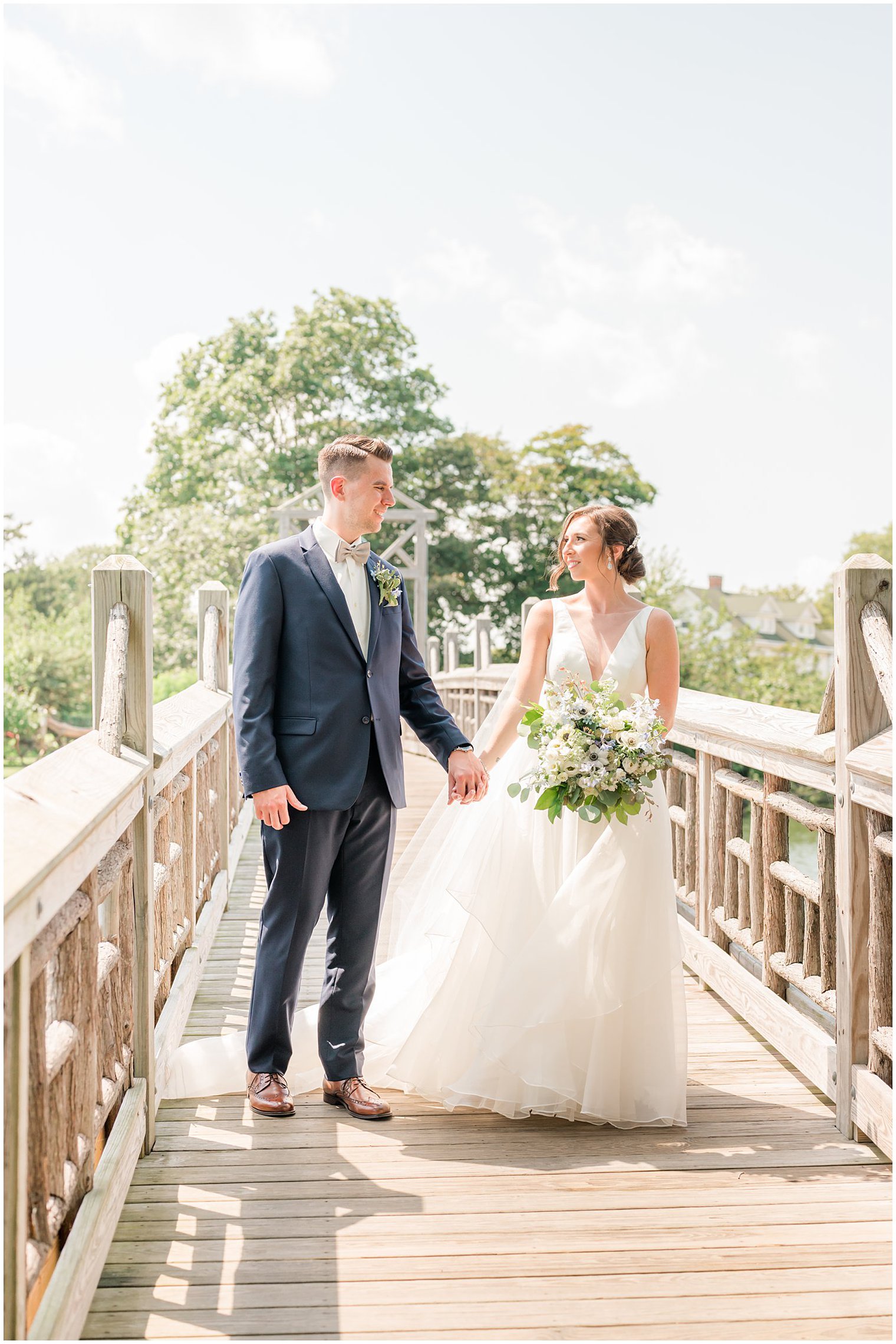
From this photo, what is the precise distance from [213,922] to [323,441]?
25.3 metres

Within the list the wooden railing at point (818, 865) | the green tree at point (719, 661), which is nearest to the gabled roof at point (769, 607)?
the green tree at point (719, 661)

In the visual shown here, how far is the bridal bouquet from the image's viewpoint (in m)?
3.20

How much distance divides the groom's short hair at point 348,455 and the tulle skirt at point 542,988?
1.10 m

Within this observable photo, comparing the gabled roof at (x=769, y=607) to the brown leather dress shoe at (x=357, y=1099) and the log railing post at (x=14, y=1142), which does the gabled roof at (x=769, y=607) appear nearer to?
the brown leather dress shoe at (x=357, y=1099)

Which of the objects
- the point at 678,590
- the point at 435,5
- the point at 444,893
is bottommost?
the point at 444,893

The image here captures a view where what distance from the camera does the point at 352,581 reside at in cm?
328

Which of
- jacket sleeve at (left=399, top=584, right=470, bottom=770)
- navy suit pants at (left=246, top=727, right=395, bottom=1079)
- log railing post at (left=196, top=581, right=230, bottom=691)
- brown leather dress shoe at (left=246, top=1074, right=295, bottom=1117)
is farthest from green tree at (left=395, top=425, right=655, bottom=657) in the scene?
brown leather dress shoe at (left=246, top=1074, right=295, bottom=1117)

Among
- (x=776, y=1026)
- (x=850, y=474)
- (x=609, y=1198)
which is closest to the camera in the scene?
(x=609, y=1198)

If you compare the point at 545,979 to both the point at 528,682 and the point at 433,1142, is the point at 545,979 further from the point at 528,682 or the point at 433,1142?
the point at 528,682

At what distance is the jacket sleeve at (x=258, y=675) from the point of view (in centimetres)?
302

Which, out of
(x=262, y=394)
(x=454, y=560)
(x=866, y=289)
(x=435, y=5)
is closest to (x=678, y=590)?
(x=454, y=560)

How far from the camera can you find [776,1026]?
3.82 m

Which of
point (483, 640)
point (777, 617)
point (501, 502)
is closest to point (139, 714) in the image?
point (483, 640)

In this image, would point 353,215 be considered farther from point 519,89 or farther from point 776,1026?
point 776,1026
